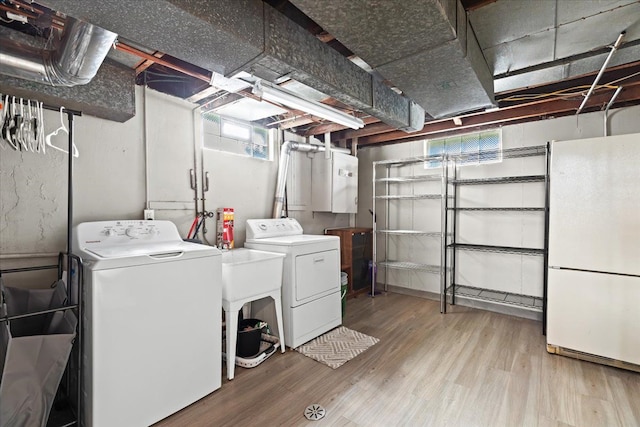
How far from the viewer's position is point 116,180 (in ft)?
7.26

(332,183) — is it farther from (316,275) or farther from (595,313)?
(595,313)

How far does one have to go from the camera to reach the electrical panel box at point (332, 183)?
3.82 metres

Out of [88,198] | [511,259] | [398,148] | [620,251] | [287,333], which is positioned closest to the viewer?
[88,198]

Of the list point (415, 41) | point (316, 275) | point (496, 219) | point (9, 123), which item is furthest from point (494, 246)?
Result: point (9, 123)

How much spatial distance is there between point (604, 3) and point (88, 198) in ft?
10.6

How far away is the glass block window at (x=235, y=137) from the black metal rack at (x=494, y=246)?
2273 millimetres

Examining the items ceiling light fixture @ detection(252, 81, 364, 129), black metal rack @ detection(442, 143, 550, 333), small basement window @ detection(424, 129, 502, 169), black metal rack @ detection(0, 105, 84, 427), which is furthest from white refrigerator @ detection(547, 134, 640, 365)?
black metal rack @ detection(0, 105, 84, 427)

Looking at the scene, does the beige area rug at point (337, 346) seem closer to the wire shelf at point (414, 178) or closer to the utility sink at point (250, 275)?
the utility sink at point (250, 275)

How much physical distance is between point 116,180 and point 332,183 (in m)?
2.35

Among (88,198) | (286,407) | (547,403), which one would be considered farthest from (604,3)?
(88,198)

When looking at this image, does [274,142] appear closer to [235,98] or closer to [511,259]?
[235,98]

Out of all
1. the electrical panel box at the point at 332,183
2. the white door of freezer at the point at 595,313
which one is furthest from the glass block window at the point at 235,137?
the white door of freezer at the point at 595,313

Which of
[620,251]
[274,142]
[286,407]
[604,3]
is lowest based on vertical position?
[286,407]

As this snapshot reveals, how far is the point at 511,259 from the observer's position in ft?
11.1
